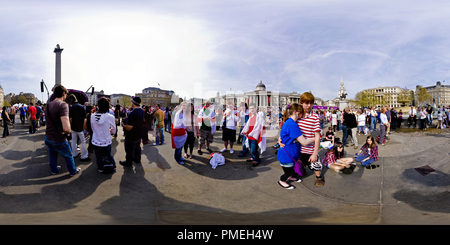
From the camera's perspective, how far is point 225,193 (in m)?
2.94

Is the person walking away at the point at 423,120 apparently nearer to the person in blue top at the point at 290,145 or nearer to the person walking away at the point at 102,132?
the person in blue top at the point at 290,145

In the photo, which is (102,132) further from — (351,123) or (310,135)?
(351,123)

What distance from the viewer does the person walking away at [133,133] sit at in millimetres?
3816

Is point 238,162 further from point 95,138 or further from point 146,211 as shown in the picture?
point 95,138

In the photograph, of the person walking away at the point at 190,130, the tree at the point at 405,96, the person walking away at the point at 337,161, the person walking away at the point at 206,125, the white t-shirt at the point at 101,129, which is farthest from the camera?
the tree at the point at 405,96

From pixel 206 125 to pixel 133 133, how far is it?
7.57ft

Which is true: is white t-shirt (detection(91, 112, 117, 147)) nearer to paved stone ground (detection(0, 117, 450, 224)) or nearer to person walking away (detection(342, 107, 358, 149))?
paved stone ground (detection(0, 117, 450, 224))

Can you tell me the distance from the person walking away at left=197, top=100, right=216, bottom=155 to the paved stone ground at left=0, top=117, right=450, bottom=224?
4.58 feet

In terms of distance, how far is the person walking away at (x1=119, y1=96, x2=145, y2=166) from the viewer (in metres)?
3.82

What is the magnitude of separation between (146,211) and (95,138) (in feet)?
7.28

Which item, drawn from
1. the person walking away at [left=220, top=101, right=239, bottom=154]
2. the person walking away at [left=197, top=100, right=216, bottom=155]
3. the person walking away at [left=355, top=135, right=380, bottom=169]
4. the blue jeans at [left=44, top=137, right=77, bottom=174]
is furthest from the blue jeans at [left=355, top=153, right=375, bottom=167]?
the blue jeans at [left=44, top=137, right=77, bottom=174]

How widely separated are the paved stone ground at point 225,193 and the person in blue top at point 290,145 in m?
0.21

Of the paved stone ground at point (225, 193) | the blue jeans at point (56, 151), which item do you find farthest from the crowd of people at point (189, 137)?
the paved stone ground at point (225, 193)

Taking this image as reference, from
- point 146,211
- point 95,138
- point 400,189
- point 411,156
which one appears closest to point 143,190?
point 146,211
